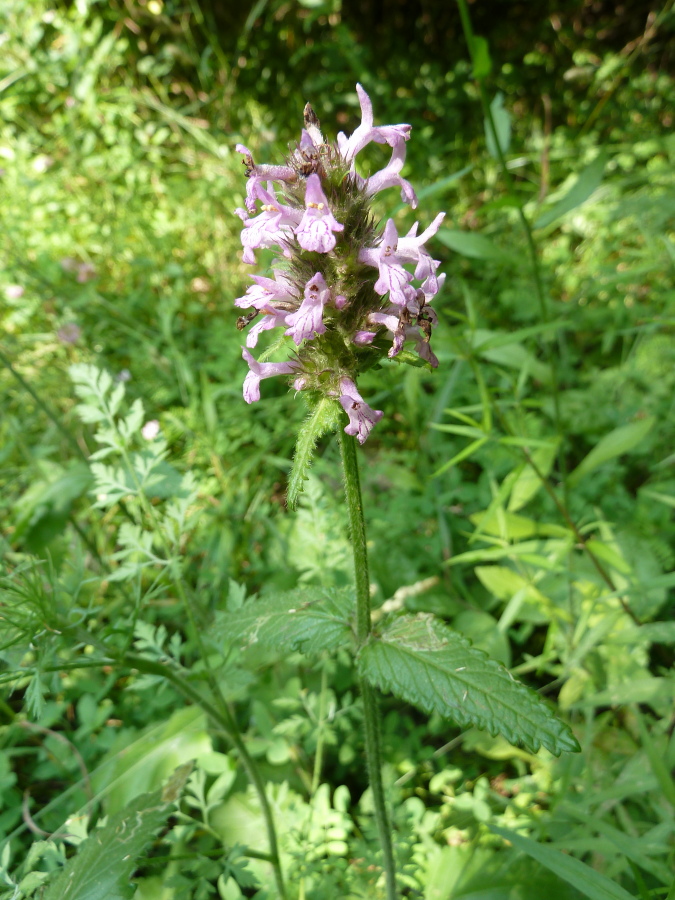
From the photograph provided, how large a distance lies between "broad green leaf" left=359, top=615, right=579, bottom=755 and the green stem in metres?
0.10

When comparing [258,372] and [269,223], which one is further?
[258,372]

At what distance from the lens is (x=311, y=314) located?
108cm

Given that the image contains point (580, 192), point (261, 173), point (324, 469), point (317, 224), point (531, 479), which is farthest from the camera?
point (324, 469)

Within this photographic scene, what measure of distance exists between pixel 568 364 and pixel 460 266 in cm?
108

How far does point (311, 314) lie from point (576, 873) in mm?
1323

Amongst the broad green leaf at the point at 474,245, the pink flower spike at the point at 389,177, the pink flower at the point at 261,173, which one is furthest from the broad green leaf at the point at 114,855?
the broad green leaf at the point at 474,245

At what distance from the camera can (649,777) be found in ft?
5.48

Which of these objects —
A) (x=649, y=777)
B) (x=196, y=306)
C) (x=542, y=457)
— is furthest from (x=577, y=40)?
(x=649, y=777)

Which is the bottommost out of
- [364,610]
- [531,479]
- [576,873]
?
[576,873]

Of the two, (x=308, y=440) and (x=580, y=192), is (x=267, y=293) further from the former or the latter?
(x=580, y=192)

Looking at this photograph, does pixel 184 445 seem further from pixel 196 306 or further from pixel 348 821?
pixel 348 821

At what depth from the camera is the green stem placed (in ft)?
4.03

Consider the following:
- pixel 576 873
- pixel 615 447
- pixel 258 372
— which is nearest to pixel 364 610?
pixel 258 372

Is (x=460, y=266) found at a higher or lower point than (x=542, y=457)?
higher
